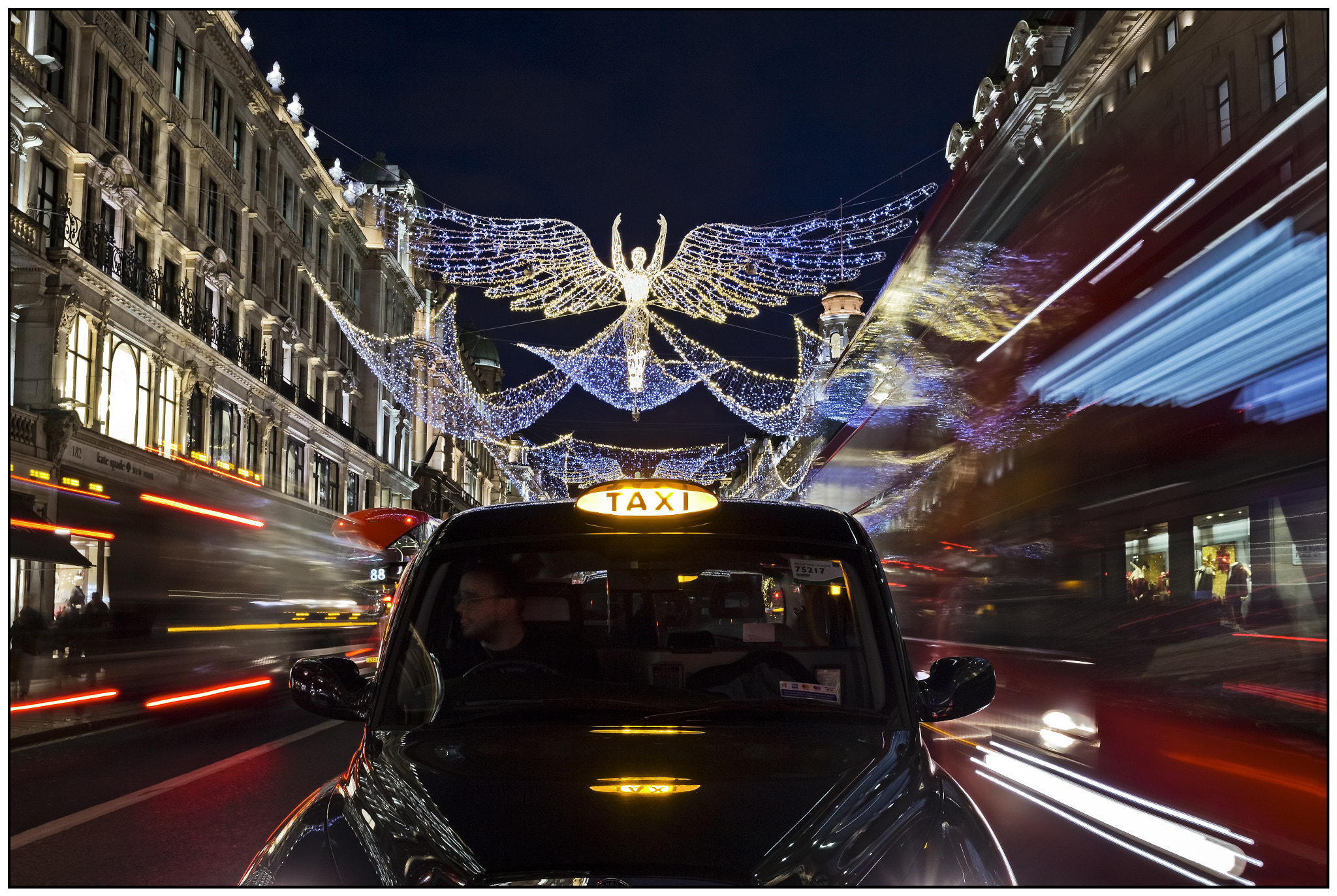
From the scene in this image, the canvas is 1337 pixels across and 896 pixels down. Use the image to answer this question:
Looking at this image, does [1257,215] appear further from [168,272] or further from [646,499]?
[168,272]

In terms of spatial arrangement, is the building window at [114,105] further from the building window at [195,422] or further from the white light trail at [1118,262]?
the white light trail at [1118,262]

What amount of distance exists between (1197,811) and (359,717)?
199 inches

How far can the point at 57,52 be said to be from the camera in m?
25.0

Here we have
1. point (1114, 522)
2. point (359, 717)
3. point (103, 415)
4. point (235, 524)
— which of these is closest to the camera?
point (359, 717)

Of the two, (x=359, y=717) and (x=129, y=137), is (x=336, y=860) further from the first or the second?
(x=129, y=137)

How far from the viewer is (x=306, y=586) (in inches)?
779

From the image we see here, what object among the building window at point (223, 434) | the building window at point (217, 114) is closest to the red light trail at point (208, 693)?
the building window at point (223, 434)

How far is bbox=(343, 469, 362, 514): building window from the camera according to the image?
50.1 m

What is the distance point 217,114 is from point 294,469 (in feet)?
43.4

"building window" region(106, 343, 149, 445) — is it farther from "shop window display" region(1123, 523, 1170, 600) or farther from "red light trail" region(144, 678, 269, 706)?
"shop window display" region(1123, 523, 1170, 600)

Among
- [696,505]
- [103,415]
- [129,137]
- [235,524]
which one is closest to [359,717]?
[696,505]

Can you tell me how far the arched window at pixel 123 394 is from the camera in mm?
27375

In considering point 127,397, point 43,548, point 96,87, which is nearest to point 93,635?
point 43,548

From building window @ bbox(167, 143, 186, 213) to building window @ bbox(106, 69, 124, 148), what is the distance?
2.94 metres
